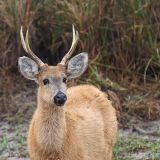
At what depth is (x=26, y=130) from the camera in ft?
35.5

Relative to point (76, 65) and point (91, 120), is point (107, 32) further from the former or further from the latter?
point (76, 65)

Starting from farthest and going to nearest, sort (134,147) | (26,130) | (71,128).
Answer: (26,130) < (134,147) < (71,128)

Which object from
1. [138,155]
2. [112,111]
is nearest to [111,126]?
[112,111]

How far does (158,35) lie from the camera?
11.7 metres

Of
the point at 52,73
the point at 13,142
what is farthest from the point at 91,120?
the point at 13,142

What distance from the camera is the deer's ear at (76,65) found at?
8383mm

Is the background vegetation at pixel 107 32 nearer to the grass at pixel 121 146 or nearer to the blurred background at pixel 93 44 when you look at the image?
the blurred background at pixel 93 44

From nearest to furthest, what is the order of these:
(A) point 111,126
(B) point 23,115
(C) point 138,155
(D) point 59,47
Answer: (A) point 111,126
(C) point 138,155
(B) point 23,115
(D) point 59,47

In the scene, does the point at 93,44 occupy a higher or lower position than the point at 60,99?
lower

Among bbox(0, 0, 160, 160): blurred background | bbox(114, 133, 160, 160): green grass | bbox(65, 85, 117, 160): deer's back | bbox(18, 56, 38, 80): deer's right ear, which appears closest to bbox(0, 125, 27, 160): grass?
bbox(0, 0, 160, 160): blurred background

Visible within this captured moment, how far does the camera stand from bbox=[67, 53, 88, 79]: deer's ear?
330 inches

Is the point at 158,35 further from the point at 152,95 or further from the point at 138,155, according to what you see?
the point at 138,155

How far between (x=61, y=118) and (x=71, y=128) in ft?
0.83

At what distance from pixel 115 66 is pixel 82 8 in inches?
37.8
